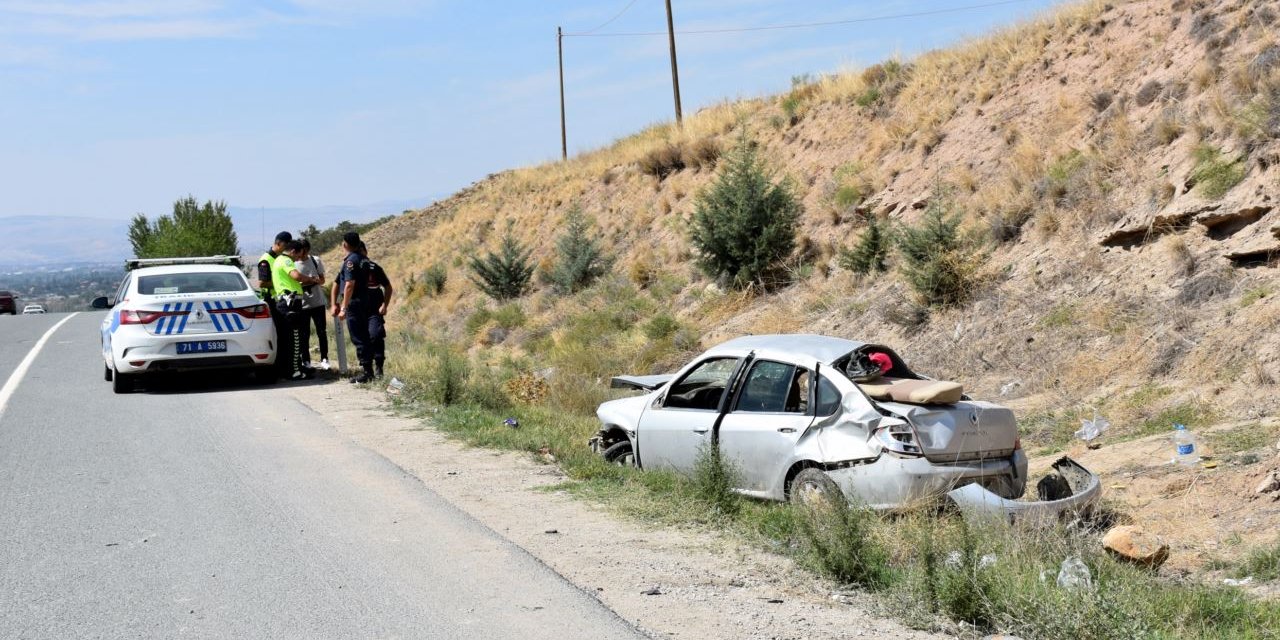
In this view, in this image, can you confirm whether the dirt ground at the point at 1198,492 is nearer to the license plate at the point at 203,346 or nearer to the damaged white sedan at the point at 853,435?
the damaged white sedan at the point at 853,435

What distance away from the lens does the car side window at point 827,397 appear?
8.35 m

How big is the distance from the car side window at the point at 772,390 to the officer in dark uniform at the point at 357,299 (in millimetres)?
6568

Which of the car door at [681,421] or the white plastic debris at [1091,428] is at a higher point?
the car door at [681,421]

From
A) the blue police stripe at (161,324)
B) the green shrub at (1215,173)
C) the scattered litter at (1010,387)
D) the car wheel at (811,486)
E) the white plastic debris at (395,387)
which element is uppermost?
the green shrub at (1215,173)

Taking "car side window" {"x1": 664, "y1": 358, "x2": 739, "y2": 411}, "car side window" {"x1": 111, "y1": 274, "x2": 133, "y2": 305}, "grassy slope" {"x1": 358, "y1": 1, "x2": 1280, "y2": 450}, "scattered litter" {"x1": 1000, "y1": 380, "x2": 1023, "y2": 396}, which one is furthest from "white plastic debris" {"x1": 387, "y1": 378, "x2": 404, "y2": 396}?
"scattered litter" {"x1": 1000, "y1": 380, "x2": 1023, "y2": 396}

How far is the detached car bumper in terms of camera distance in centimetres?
730

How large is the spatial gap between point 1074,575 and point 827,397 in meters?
2.81

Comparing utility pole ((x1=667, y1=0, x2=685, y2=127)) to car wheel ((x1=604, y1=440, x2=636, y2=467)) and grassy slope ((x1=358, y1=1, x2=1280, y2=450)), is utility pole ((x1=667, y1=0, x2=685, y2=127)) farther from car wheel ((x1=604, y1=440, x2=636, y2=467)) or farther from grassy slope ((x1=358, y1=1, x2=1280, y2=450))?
car wheel ((x1=604, y1=440, x2=636, y2=467))

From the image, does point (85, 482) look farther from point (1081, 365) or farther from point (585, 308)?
point (585, 308)

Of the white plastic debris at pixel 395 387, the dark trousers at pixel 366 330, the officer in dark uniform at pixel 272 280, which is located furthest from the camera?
the officer in dark uniform at pixel 272 280

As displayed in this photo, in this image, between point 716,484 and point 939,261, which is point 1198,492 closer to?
point 716,484

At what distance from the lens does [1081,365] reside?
13344 millimetres

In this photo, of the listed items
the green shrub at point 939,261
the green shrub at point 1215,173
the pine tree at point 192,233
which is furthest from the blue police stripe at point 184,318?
the pine tree at point 192,233

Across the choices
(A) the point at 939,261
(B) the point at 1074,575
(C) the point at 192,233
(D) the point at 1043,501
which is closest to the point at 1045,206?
(A) the point at 939,261
